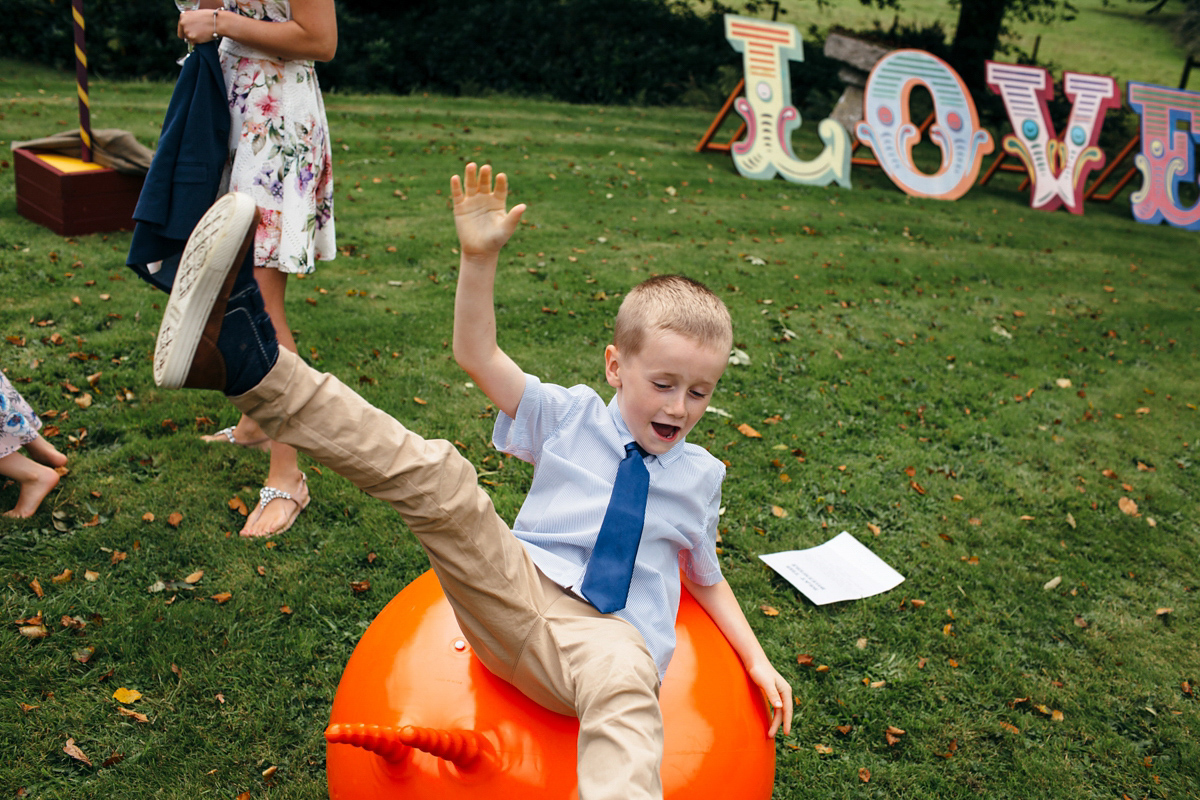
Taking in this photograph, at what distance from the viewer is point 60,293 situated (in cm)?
609

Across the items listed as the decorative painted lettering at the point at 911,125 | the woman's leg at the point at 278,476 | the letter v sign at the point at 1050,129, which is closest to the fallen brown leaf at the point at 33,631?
the woman's leg at the point at 278,476

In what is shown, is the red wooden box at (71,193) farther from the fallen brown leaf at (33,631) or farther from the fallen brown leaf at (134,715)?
the fallen brown leaf at (134,715)

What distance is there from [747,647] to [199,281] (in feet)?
6.87

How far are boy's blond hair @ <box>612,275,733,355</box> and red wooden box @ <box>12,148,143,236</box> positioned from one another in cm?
653

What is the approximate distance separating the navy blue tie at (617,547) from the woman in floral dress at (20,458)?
119 inches

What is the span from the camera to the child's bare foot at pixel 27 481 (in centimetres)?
382

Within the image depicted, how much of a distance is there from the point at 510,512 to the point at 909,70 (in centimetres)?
1215

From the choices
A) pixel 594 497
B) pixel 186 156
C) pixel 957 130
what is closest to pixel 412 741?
pixel 594 497

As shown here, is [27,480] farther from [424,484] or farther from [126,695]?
[424,484]

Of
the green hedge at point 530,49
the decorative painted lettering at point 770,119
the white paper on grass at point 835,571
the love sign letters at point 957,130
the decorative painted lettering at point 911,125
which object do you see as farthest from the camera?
the green hedge at point 530,49

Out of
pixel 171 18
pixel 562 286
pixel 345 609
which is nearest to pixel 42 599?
pixel 345 609

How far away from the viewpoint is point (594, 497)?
2572 millimetres

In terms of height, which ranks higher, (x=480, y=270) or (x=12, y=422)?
(x=480, y=270)

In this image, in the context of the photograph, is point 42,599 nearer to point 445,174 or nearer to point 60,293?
point 60,293
